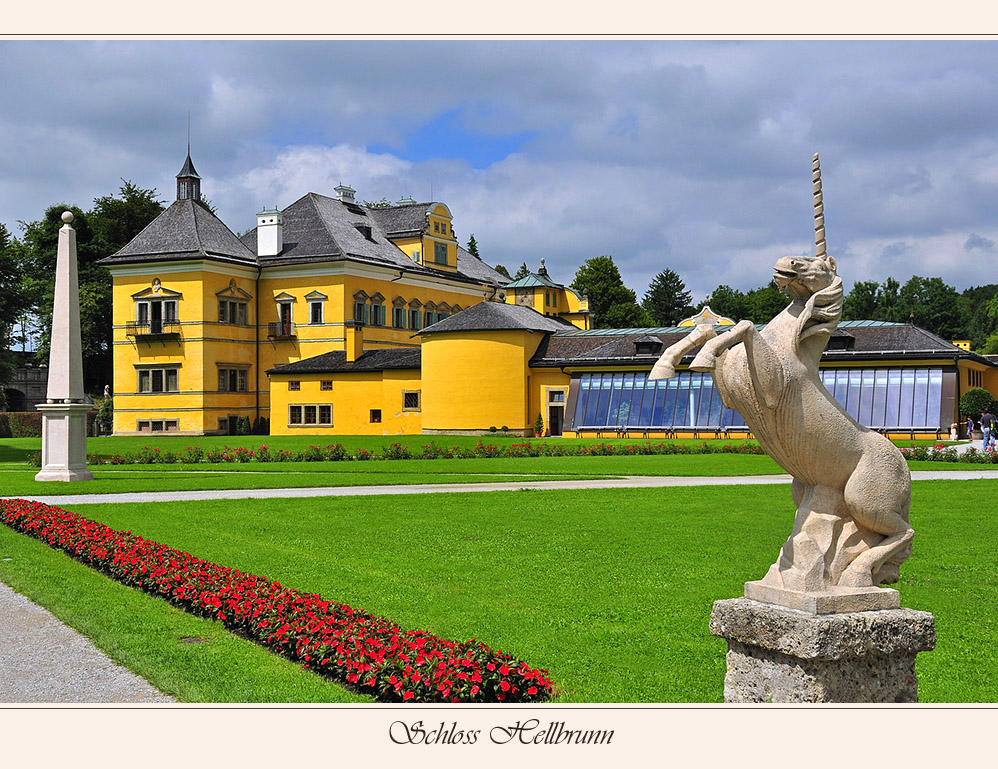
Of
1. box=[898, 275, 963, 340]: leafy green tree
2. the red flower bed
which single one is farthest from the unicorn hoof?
box=[898, 275, 963, 340]: leafy green tree

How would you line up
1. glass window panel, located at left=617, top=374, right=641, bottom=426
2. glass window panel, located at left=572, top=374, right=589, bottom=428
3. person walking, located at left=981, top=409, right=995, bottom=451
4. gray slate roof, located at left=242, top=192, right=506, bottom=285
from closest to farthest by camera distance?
person walking, located at left=981, top=409, right=995, bottom=451 < glass window panel, located at left=617, top=374, right=641, bottom=426 < glass window panel, located at left=572, top=374, right=589, bottom=428 < gray slate roof, located at left=242, top=192, right=506, bottom=285

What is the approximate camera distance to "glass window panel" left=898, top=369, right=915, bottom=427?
42034mm

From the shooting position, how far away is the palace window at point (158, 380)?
192ft

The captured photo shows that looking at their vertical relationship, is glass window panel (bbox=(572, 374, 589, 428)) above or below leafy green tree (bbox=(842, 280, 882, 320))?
below

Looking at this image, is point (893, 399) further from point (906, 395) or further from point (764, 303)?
point (764, 303)

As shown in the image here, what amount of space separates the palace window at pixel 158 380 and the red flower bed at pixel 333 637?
4696 centimetres

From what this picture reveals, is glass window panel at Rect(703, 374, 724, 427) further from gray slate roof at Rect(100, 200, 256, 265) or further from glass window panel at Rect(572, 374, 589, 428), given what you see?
gray slate roof at Rect(100, 200, 256, 265)

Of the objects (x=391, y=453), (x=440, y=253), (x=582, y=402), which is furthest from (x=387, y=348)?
(x=391, y=453)

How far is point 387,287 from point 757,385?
57.5 m

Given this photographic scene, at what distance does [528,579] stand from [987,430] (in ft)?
101

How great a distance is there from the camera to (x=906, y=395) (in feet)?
140

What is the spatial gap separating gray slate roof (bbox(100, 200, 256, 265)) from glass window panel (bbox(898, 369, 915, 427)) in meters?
36.7

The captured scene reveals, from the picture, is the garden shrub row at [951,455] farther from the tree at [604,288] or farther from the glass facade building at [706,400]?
the tree at [604,288]

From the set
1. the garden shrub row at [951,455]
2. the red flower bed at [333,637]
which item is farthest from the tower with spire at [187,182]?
the red flower bed at [333,637]
